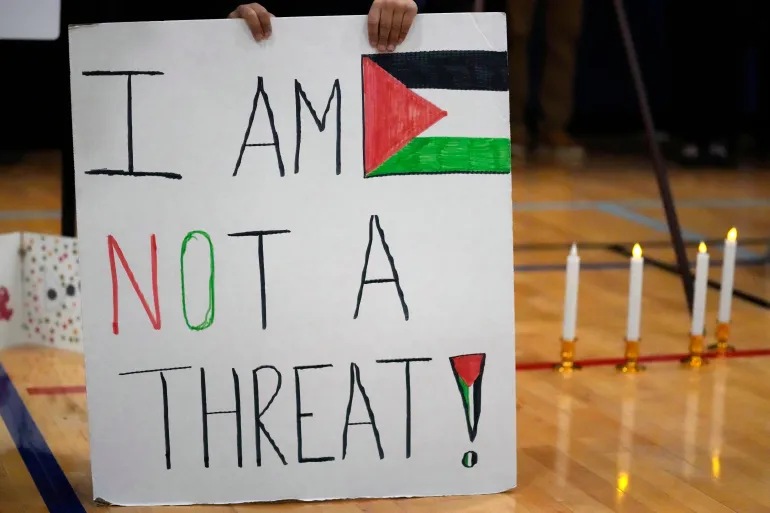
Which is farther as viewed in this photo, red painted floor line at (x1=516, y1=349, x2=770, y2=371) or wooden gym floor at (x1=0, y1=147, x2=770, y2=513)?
red painted floor line at (x1=516, y1=349, x2=770, y2=371)

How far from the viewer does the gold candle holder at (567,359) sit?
2277 mm

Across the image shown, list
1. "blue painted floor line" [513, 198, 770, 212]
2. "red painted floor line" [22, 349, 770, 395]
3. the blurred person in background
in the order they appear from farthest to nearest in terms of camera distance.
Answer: the blurred person in background → "blue painted floor line" [513, 198, 770, 212] → "red painted floor line" [22, 349, 770, 395]

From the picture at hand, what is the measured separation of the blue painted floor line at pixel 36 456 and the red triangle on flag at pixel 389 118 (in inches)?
26.1

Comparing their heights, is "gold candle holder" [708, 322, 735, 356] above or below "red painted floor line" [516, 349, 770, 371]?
above

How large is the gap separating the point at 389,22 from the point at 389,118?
0.14 meters

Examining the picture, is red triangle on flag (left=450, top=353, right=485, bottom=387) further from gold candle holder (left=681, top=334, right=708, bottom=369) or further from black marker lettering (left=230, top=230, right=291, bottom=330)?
gold candle holder (left=681, top=334, right=708, bottom=369)

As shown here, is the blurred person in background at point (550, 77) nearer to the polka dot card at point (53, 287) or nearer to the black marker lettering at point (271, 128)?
the polka dot card at point (53, 287)

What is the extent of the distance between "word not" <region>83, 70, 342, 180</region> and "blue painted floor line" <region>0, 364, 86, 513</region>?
489mm

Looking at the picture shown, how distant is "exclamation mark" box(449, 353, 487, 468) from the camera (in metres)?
1.63

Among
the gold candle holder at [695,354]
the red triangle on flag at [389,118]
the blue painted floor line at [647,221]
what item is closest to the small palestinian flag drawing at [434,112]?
the red triangle on flag at [389,118]

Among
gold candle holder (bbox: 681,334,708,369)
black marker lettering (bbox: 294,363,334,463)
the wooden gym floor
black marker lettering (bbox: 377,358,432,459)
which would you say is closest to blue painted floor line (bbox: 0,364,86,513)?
the wooden gym floor

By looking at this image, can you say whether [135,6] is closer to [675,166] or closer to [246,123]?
[246,123]

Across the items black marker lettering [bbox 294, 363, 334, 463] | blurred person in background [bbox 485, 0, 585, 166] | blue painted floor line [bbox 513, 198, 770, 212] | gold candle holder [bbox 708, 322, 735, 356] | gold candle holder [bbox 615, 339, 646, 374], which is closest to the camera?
black marker lettering [bbox 294, 363, 334, 463]

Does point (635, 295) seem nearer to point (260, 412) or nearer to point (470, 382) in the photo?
point (470, 382)
